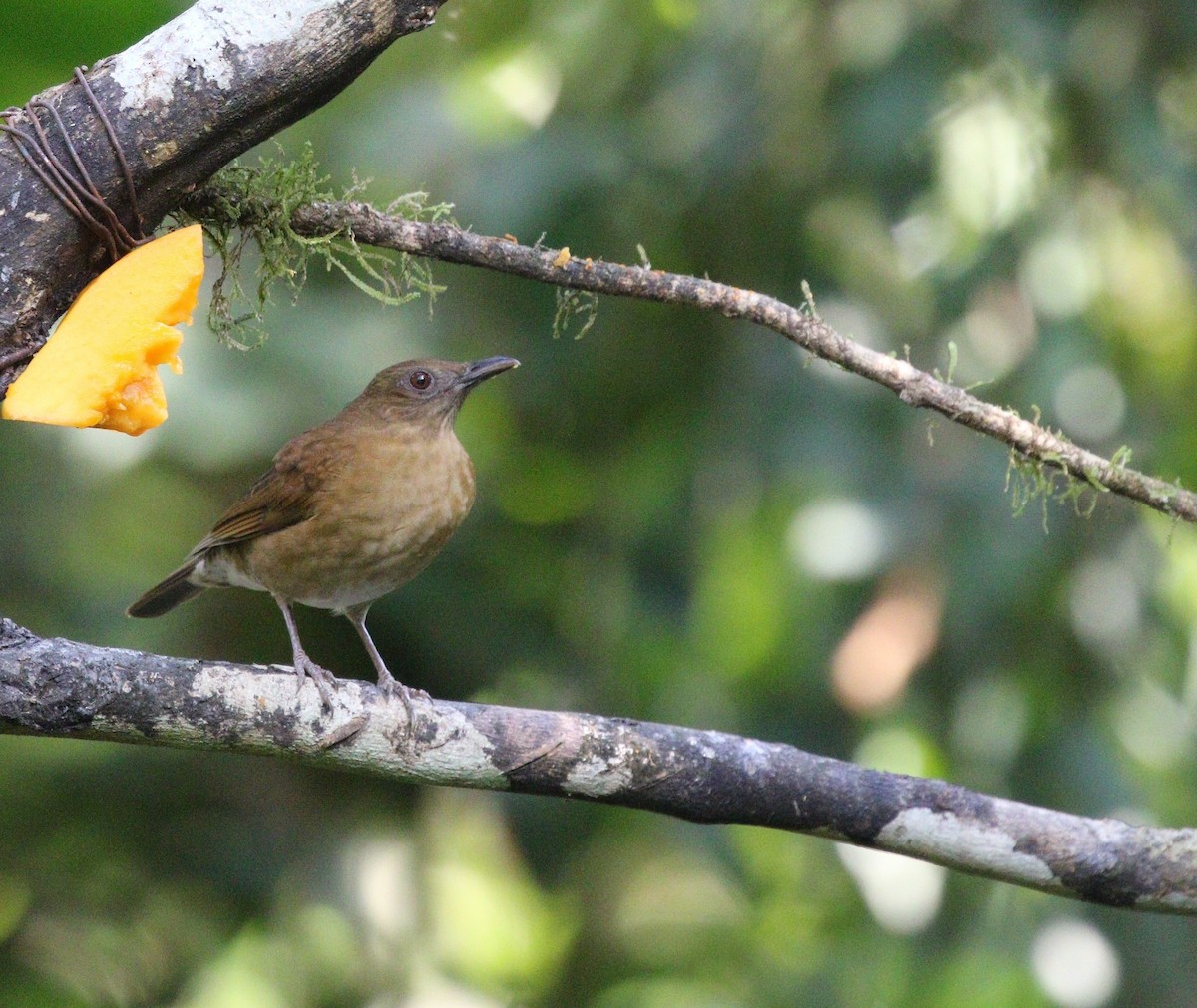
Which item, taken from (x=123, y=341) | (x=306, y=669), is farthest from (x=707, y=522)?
(x=123, y=341)

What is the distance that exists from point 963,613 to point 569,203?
1776 mm

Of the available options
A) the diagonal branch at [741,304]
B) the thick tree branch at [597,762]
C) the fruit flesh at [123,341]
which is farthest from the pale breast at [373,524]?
the fruit flesh at [123,341]

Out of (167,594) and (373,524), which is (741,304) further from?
(167,594)

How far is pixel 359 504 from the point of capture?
4.22m

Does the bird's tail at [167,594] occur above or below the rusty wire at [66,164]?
below

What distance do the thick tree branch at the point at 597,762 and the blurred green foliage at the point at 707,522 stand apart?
4.52 ft

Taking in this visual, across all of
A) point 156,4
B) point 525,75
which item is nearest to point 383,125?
point 525,75

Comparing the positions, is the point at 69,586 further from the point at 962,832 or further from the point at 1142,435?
the point at 1142,435

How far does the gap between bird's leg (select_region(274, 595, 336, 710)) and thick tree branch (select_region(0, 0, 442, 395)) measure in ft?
2.70

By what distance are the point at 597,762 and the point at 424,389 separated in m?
1.90

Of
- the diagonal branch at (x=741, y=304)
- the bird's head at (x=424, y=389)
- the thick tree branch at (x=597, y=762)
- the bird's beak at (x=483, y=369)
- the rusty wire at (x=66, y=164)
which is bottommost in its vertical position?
the thick tree branch at (x=597, y=762)

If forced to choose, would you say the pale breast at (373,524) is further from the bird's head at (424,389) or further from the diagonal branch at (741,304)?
the diagonal branch at (741,304)

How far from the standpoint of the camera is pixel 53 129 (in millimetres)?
2594

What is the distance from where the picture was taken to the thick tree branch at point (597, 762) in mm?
2674
